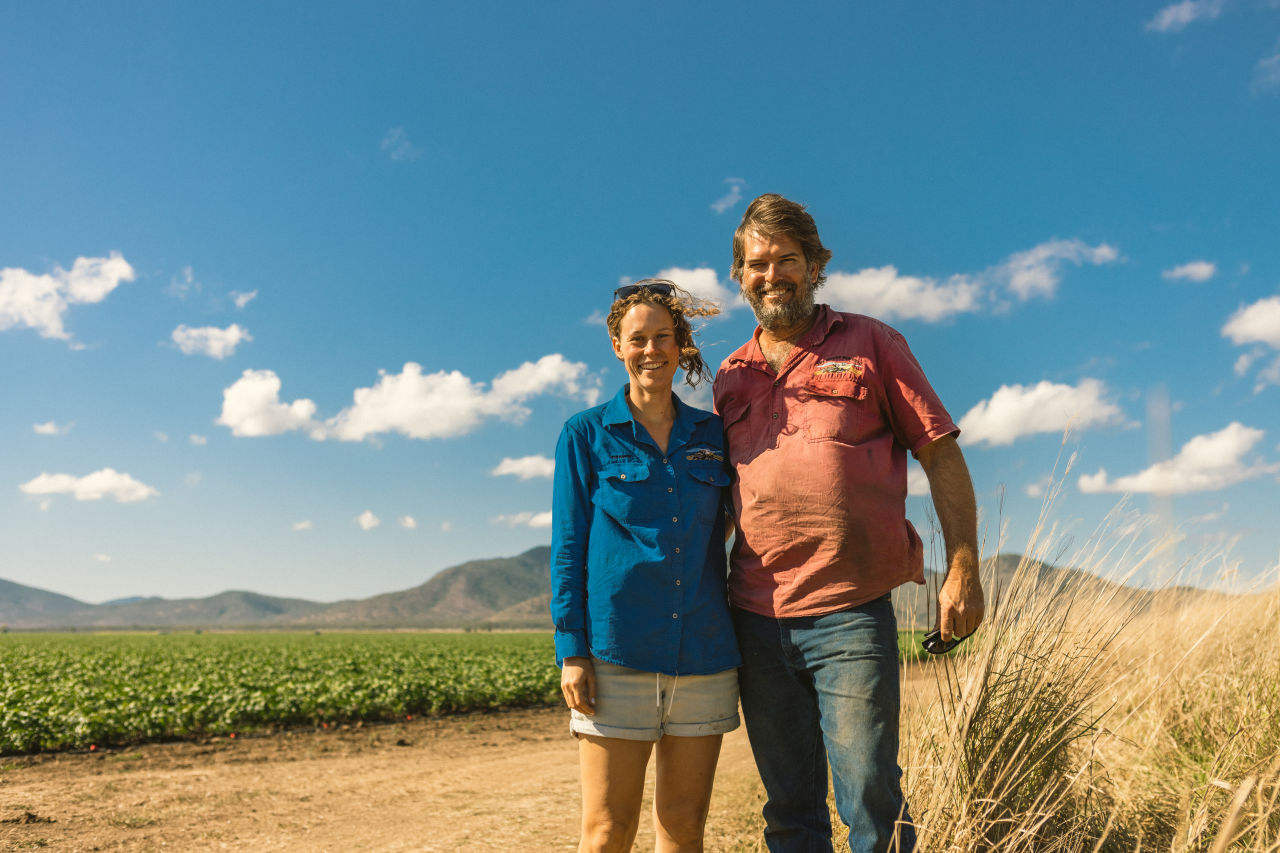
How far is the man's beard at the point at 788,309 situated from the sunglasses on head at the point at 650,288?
28 cm

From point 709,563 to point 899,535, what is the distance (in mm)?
570

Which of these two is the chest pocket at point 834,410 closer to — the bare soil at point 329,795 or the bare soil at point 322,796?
the bare soil at point 329,795

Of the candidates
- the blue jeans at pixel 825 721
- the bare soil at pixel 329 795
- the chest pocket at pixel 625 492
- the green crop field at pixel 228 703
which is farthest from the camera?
the green crop field at pixel 228 703

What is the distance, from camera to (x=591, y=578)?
7.62 feet

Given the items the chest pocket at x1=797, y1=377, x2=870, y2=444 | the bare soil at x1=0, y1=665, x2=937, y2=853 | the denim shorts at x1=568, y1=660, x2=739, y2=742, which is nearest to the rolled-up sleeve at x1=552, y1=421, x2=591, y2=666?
the denim shorts at x1=568, y1=660, x2=739, y2=742

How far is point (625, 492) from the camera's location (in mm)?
2352

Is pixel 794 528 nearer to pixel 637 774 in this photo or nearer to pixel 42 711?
pixel 637 774

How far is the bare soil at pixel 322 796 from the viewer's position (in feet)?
14.8

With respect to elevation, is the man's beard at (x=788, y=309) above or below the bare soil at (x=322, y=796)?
above

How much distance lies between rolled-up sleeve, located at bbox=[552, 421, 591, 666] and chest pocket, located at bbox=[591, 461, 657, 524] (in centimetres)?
6

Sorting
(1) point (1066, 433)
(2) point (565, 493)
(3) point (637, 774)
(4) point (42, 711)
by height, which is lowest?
(4) point (42, 711)

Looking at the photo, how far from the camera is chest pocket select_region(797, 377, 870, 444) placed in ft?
7.50

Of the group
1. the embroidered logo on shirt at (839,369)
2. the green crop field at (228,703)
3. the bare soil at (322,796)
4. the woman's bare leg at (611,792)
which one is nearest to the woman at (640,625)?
the woman's bare leg at (611,792)

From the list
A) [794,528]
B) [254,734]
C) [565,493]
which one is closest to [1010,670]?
[794,528]
